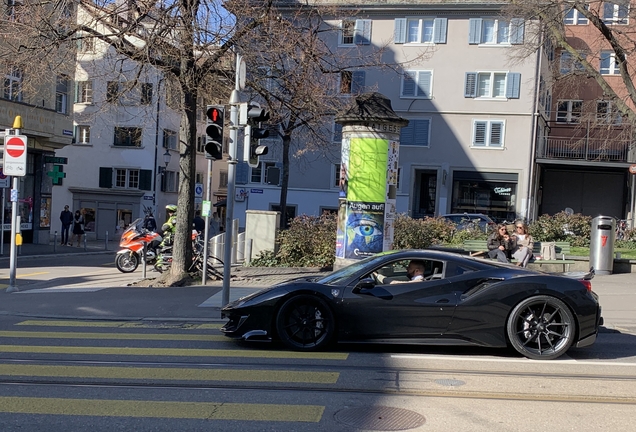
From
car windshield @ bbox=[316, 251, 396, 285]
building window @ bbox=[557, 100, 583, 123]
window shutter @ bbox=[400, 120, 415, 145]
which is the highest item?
building window @ bbox=[557, 100, 583, 123]

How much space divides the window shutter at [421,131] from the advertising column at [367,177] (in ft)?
77.7

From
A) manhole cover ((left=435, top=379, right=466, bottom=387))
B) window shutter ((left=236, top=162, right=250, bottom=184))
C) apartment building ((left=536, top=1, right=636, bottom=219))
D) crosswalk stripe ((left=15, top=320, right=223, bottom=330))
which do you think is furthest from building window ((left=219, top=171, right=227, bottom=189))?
manhole cover ((left=435, top=379, right=466, bottom=387))

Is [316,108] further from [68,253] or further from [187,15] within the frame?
[68,253]

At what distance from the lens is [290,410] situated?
5.89m

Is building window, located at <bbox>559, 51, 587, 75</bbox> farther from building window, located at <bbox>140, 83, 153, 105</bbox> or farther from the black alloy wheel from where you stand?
the black alloy wheel

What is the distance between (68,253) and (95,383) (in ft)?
78.9

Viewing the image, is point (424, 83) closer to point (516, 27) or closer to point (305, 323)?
point (516, 27)

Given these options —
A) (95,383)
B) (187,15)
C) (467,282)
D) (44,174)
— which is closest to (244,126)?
(187,15)

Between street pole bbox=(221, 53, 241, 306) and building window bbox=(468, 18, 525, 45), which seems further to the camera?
building window bbox=(468, 18, 525, 45)

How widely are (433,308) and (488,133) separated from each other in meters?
31.7

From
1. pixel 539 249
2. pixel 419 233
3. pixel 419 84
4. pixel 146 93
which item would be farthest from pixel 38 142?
pixel 539 249

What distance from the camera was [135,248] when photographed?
1922 centimetres

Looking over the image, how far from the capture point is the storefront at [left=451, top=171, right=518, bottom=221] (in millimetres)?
38219

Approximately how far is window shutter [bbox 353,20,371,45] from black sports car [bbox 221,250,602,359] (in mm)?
33063
